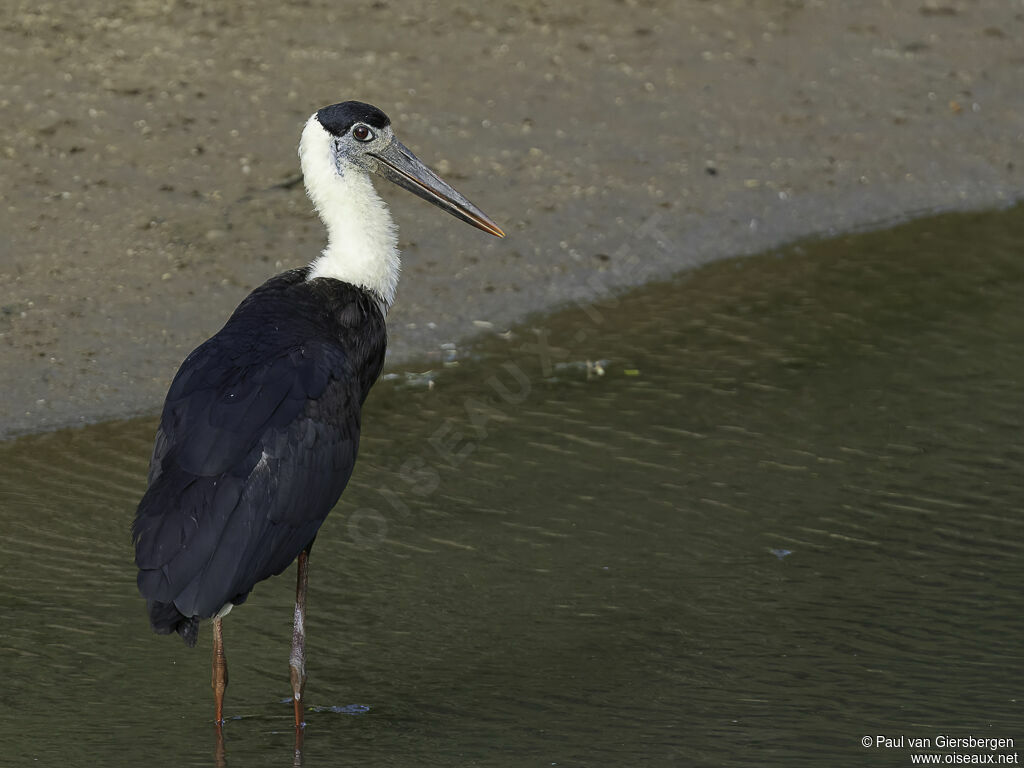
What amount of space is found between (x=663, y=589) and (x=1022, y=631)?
3.93ft

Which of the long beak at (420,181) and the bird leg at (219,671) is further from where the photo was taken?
the long beak at (420,181)

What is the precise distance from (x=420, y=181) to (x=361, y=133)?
34 cm

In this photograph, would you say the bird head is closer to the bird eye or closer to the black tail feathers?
the bird eye

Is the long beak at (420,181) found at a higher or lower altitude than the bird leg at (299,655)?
higher

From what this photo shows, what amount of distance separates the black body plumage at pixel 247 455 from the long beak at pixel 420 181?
79cm

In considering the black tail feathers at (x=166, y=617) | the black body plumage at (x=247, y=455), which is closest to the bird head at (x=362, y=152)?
the black body plumage at (x=247, y=455)

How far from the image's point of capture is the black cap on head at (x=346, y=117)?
5.82 meters

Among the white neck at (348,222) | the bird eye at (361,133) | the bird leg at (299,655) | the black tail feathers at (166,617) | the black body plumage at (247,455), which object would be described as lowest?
the bird leg at (299,655)

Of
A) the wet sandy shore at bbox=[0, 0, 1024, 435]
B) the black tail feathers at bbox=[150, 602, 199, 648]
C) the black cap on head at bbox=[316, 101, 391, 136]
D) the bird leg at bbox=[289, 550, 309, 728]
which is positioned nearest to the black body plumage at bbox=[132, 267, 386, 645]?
the black tail feathers at bbox=[150, 602, 199, 648]

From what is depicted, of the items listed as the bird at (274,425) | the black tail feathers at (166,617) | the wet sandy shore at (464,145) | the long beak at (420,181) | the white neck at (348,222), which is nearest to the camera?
the black tail feathers at (166,617)

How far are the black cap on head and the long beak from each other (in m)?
0.13

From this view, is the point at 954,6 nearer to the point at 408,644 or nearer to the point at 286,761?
the point at 408,644

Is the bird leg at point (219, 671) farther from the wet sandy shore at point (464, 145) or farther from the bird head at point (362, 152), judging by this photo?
the wet sandy shore at point (464, 145)

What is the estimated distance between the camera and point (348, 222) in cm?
571
